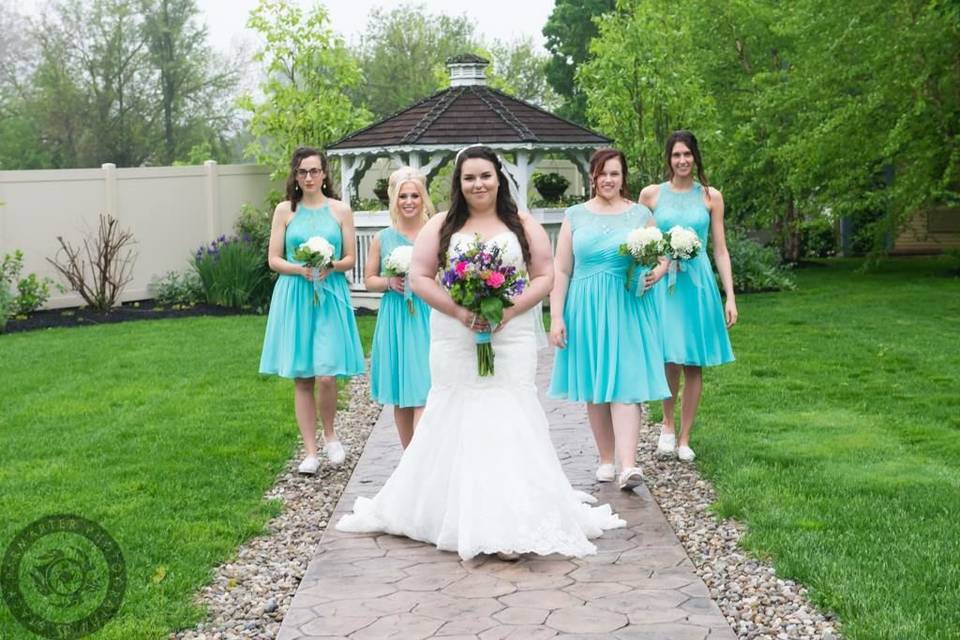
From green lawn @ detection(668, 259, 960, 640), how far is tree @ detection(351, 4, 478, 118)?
32.3 meters

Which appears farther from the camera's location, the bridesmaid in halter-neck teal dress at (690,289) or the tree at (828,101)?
the tree at (828,101)

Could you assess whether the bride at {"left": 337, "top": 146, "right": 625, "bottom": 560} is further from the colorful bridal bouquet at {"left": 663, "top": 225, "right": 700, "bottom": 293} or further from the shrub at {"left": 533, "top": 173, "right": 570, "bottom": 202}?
the shrub at {"left": 533, "top": 173, "right": 570, "bottom": 202}

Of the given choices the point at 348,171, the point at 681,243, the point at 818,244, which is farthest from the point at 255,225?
the point at 818,244

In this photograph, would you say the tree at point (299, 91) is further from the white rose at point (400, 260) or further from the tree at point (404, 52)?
the tree at point (404, 52)

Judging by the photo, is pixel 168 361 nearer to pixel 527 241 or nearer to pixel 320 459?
pixel 320 459

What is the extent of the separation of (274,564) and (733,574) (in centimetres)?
221

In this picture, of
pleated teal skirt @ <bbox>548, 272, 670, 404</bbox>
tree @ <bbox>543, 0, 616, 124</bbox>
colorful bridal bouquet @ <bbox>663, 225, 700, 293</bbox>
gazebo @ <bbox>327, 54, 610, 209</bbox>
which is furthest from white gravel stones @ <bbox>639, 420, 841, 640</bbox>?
tree @ <bbox>543, 0, 616, 124</bbox>

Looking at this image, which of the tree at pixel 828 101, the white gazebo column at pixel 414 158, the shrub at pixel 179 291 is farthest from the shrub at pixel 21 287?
the tree at pixel 828 101

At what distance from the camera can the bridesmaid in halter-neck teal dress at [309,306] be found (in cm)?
836

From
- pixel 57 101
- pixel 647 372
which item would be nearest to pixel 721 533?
pixel 647 372

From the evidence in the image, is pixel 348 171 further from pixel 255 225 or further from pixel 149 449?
pixel 149 449

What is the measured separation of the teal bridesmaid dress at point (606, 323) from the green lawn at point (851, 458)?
0.86m

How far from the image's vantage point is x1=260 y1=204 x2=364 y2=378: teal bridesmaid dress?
27.4 feet

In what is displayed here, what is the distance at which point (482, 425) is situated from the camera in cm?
644
